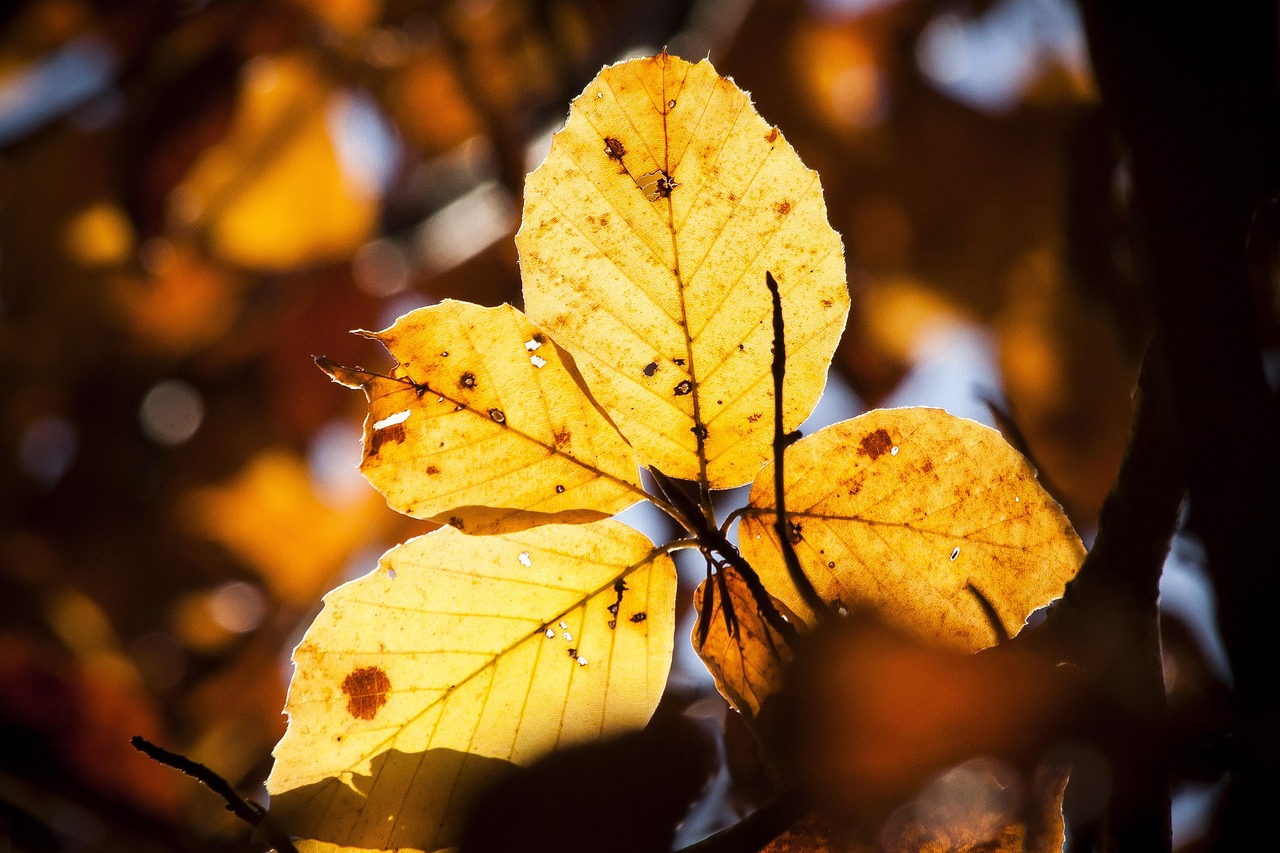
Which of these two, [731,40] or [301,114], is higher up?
[301,114]

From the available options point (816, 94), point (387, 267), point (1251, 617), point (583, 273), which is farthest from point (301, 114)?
point (1251, 617)

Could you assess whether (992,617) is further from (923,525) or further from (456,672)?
(456,672)

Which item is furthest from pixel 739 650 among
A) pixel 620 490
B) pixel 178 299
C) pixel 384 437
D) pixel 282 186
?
pixel 178 299

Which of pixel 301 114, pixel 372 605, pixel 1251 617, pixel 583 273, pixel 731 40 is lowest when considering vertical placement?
pixel 1251 617

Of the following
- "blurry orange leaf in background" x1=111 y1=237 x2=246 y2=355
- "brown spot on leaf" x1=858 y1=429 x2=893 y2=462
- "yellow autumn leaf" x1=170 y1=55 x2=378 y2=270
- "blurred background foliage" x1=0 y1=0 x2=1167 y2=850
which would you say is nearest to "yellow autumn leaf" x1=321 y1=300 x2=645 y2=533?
"brown spot on leaf" x1=858 y1=429 x2=893 y2=462

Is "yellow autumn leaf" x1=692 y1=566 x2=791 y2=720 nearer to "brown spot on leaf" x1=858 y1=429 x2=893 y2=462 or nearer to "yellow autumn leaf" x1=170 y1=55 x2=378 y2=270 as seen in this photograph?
"brown spot on leaf" x1=858 y1=429 x2=893 y2=462

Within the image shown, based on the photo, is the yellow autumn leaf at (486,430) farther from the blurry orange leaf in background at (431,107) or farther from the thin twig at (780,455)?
the blurry orange leaf in background at (431,107)

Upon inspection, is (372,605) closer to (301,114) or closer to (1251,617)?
(1251,617)
